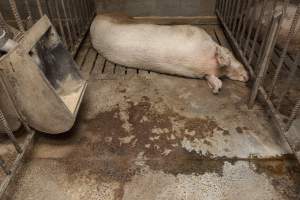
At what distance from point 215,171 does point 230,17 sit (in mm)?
1625

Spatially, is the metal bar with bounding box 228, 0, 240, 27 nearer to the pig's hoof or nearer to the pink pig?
the pink pig

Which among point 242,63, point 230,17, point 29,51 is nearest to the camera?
point 29,51

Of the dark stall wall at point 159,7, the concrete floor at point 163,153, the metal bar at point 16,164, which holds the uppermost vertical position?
the dark stall wall at point 159,7

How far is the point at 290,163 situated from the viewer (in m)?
1.68

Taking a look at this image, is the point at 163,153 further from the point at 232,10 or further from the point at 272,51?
the point at 232,10

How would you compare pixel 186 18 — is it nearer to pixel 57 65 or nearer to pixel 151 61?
pixel 151 61

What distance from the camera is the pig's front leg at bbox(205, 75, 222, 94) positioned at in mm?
2174

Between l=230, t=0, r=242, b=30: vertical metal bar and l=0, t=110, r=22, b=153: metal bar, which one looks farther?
l=230, t=0, r=242, b=30: vertical metal bar

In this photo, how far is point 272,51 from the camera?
5.89 ft

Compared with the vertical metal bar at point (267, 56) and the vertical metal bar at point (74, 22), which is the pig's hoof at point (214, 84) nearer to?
the vertical metal bar at point (267, 56)

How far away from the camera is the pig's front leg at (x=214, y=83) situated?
217cm

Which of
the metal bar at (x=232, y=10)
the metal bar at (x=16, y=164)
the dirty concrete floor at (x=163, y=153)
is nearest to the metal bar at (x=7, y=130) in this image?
the metal bar at (x=16, y=164)

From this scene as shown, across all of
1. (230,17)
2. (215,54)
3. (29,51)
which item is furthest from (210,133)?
(230,17)

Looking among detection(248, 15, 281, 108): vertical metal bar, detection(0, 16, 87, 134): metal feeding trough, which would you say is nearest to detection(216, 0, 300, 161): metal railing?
detection(248, 15, 281, 108): vertical metal bar
